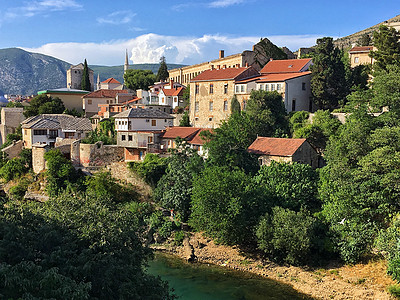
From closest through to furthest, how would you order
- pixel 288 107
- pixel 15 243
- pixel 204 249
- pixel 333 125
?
pixel 15 243 → pixel 204 249 → pixel 333 125 → pixel 288 107

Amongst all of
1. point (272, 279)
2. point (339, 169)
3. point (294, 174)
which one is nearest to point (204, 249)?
point (272, 279)

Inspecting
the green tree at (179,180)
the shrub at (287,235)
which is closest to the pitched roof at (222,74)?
the green tree at (179,180)

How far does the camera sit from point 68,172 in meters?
37.4

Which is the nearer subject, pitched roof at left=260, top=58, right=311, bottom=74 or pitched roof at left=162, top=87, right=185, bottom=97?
pitched roof at left=260, top=58, right=311, bottom=74

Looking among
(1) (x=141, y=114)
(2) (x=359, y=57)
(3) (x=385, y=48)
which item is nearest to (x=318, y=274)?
(1) (x=141, y=114)

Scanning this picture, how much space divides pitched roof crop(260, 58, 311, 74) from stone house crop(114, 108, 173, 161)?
1343 cm

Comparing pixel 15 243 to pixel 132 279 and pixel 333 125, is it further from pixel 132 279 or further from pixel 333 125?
pixel 333 125

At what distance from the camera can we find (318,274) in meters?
25.2

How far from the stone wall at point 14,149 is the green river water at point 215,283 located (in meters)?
24.8

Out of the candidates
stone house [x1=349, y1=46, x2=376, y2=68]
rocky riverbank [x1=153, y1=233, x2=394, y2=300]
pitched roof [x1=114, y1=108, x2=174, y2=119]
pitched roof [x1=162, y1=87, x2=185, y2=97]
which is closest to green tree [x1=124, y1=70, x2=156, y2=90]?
pitched roof [x1=162, y1=87, x2=185, y2=97]

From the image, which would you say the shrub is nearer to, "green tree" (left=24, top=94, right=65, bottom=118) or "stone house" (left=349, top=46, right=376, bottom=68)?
"stone house" (left=349, top=46, right=376, bottom=68)

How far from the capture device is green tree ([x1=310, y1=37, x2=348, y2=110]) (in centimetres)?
4034

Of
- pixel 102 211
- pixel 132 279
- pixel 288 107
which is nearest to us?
pixel 132 279

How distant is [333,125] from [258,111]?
7188 mm
